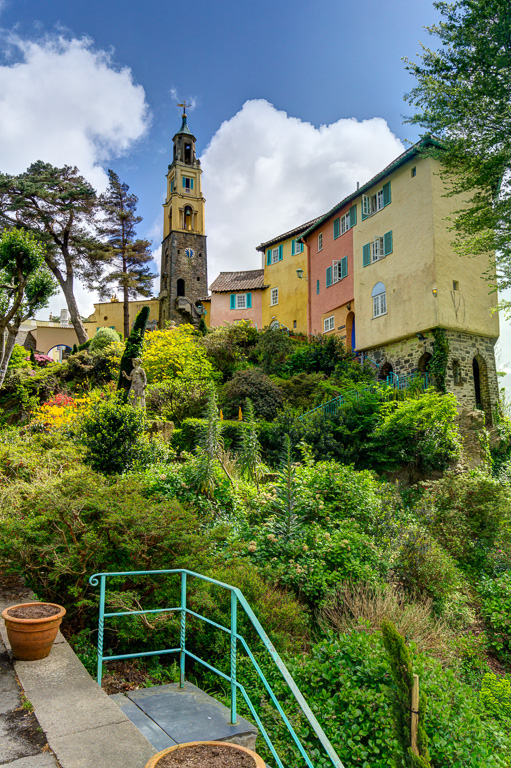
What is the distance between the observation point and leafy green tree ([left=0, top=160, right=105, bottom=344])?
3025cm

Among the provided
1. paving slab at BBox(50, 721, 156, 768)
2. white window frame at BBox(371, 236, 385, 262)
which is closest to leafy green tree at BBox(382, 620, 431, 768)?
paving slab at BBox(50, 721, 156, 768)

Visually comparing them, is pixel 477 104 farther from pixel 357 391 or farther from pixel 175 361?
pixel 175 361

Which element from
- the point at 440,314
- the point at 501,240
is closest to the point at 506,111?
the point at 501,240

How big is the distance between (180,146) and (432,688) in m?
46.2

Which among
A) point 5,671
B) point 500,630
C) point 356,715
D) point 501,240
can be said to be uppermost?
point 501,240

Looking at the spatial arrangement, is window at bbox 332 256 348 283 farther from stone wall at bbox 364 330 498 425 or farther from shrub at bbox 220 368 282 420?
shrub at bbox 220 368 282 420

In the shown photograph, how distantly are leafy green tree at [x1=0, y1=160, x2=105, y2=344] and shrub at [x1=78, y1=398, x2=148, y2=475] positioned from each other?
2247 cm

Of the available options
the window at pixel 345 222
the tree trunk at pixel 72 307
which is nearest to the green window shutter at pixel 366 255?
the window at pixel 345 222

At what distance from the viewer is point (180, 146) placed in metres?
44.2

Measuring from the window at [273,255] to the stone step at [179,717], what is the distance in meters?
29.7

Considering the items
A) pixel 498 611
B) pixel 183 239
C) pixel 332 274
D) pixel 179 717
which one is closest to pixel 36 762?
pixel 179 717

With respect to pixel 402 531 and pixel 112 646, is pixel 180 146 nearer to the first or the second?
pixel 402 531

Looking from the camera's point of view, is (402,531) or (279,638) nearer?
(279,638)

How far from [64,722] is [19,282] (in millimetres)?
15416
